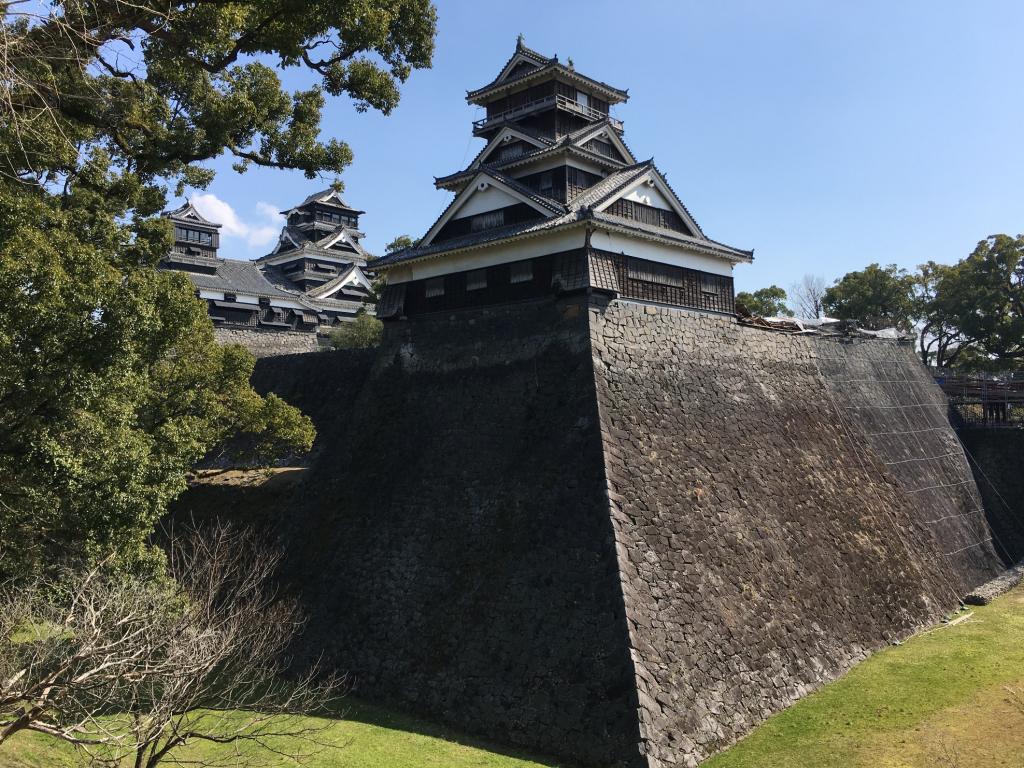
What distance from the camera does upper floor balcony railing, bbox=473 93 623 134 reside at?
64.9 ft

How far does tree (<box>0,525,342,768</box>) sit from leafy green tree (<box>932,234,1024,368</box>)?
30.6m

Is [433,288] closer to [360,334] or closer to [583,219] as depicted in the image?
[583,219]

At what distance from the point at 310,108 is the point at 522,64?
9.95 m

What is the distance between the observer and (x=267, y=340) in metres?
32.0

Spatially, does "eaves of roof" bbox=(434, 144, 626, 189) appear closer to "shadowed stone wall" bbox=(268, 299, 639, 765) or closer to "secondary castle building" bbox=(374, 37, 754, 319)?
"secondary castle building" bbox=(374, 37, 754, 319)

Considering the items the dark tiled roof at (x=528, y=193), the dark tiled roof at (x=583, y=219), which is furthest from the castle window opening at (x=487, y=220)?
the dark tiled roof at (x=528, y=193)

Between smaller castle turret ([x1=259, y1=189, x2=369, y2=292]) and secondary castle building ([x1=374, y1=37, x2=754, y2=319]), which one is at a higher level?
smaller castle turret ([x1=259, y1=189, x2=369, y2=292])

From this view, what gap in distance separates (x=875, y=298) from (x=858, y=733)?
2971 centimetres

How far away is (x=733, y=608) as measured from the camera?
13.0 m

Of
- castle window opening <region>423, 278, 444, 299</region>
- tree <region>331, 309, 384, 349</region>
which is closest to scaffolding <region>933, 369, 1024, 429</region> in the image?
castle window opening <region>423, 278, 444, 299</region>

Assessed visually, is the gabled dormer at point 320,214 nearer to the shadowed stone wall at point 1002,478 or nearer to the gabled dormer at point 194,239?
the gabled dormer at point 194,239

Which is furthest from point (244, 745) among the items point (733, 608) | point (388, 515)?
point (733, 608)

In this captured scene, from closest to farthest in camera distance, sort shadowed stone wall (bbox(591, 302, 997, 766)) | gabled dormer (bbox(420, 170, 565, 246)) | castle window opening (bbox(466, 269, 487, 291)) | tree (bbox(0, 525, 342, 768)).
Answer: tree (bbox(0, 525, 342, 768)) → shadowed stone wall (bbox(591, 302, 997, 766)) → gabled dormer (bbox(420, 170, 565, 246)) → castle window opening (bbox(466, 269, 487, 291))

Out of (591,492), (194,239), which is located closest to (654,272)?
(591,492)
